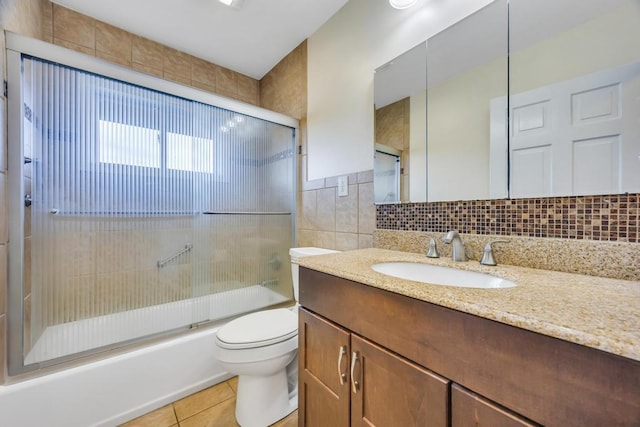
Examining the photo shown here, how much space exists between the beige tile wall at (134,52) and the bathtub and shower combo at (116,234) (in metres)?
0.76

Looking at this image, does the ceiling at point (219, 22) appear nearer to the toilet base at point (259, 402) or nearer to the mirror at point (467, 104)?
the mirror at point (467, 104)

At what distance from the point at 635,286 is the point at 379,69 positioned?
1.32 metres

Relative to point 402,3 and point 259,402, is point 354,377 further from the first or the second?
point 402,3

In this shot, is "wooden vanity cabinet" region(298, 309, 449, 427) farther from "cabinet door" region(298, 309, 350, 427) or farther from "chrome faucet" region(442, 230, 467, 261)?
"chrome faucet" region(442, 230, 467, 261)

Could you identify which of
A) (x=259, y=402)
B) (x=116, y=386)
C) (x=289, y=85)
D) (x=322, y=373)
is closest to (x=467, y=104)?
(x=322, y=373)

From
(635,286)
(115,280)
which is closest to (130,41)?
(115,280)

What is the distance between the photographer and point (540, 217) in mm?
877

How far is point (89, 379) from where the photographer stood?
119 cm

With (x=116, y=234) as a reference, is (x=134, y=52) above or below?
above

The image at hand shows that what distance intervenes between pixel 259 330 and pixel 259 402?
33 centimetres

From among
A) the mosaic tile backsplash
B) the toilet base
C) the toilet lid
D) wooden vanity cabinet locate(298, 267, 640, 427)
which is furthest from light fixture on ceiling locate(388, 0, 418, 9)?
the toilet base

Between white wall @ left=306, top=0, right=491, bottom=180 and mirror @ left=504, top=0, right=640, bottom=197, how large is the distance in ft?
1.03

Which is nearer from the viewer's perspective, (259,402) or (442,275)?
(442,275)

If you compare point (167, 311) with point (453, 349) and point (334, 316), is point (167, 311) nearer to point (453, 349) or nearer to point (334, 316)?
point (334, 316)
